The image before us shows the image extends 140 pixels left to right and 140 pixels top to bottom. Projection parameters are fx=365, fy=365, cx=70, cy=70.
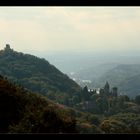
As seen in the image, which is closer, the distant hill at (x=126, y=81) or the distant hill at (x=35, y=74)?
the distant hill at (x=35, y=74)

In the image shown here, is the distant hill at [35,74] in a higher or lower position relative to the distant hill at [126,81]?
lower

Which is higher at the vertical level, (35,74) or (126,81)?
(126,81)

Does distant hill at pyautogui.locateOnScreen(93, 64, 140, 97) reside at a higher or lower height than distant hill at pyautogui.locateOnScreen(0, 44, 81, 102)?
higher

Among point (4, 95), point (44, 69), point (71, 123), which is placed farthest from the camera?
point (44, 69)

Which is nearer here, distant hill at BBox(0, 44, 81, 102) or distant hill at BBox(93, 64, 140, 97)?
distant hill at BBox(0, 44, 81, 102)

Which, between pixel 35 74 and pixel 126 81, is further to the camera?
pixel 126 81
